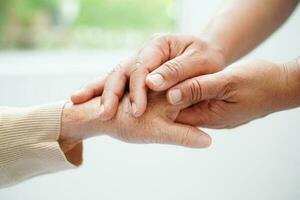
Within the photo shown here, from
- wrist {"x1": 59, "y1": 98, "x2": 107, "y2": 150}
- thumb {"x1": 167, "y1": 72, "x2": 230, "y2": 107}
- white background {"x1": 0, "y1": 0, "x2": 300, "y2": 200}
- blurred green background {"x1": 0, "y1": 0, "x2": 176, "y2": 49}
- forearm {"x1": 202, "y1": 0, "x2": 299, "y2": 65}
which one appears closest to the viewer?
thumb {"x1": 167, "y1": 72, "x2": 230, "y2": 107}

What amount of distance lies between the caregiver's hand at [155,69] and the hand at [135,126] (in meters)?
0.03

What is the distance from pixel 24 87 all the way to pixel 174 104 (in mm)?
831

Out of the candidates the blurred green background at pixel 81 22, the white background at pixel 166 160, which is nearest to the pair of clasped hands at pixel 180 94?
the white background at pixel 166 160

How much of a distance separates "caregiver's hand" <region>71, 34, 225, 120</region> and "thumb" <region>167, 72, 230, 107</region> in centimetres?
3

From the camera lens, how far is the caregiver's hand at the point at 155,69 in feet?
3.72

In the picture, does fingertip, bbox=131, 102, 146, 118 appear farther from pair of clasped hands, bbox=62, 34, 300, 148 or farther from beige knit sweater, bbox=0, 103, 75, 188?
beige knit sweater, bbox=0, 103, 75, 188

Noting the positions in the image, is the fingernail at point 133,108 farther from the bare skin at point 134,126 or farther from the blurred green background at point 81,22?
the blurred green background at point 81,22

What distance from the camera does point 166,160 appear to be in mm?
1922

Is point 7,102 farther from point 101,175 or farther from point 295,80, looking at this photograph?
point 295,80

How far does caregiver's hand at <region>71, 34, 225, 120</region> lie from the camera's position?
3.72 feet

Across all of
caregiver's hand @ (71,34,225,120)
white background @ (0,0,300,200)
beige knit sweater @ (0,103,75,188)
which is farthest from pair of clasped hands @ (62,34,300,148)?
white background @ (0,0,300,200)

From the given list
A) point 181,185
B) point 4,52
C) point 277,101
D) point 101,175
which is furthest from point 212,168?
point 4,52

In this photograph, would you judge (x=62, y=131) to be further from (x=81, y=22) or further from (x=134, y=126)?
(x=81, y=22)

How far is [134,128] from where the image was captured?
117 cm
